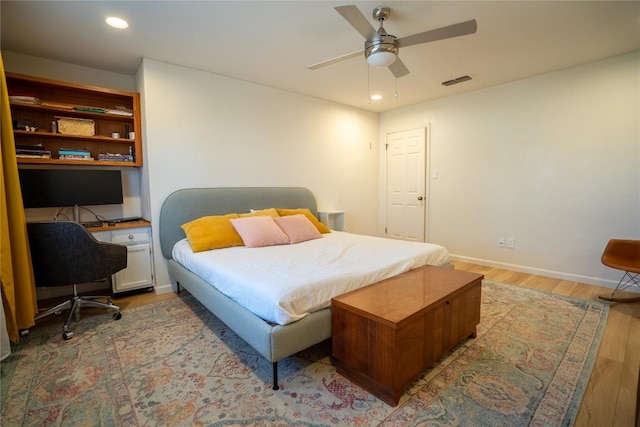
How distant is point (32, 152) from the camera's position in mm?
2826

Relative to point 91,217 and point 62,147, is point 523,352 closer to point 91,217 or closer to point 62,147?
point 91,217

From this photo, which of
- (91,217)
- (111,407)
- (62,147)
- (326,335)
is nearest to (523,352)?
(326,335)

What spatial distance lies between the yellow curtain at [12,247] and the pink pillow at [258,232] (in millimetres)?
1609

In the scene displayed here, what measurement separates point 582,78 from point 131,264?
5.34 metres

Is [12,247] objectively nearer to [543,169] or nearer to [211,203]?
[211,203]

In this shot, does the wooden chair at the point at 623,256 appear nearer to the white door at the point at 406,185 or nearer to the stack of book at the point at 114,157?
the white door at the point at 406,185

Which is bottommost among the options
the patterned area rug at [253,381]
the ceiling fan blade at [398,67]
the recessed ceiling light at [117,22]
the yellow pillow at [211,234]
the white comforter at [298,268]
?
the patterned area rug at [253,381]

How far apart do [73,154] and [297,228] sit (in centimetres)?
242

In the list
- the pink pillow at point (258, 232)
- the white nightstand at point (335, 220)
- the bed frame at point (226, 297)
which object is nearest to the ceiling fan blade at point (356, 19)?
the bed frame at point (226, 297)

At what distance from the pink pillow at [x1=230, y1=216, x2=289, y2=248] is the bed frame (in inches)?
20.9

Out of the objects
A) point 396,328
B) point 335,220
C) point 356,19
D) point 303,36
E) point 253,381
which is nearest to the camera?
point 396,328

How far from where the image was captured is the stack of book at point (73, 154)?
3004 mm

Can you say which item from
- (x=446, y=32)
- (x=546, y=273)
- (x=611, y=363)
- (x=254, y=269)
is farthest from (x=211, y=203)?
(x=546, y=273)

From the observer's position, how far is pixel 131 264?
3.13 meters
